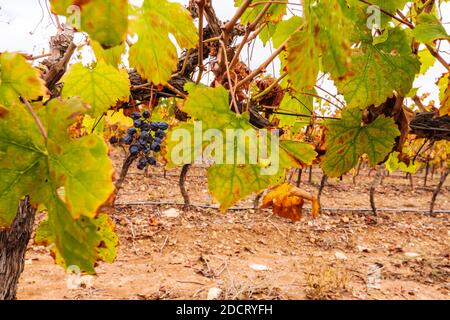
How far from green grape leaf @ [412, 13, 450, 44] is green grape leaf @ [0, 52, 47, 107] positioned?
89 cm

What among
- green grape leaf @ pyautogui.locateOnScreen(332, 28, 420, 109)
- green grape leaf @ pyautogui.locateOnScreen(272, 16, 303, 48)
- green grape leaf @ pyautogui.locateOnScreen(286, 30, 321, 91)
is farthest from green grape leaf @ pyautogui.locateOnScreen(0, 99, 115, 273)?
green grape leaf @ pyautogui.locateOnScreen(272, 16, 303, 48)

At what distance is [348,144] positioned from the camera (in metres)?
1.37

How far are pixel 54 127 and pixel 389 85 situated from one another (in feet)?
2.78

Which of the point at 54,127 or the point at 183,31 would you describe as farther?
the point at 183,31

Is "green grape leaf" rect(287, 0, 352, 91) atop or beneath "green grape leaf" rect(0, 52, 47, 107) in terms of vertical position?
atop

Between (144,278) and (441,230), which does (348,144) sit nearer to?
(144,278)

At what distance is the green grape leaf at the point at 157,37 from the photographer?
0.80 metres

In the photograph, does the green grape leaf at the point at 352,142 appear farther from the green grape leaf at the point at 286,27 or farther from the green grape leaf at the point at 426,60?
the green grape leaf at the point at 426,60

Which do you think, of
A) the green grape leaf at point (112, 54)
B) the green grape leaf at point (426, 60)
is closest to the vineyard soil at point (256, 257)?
the green grape leaf at point (426, 60)

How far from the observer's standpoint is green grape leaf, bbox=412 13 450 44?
98 cm

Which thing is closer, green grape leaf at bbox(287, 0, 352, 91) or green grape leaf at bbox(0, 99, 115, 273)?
green grape leaf at bbox(0, 99, 115, 273)

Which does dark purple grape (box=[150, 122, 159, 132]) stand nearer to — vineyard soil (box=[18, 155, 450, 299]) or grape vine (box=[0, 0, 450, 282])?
grape vine (box=[0, 0, 450, 282])

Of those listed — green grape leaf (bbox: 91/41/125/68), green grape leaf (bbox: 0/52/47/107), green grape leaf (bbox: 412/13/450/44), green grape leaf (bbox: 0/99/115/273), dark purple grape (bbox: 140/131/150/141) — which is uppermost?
green grape leaf (bbox: 412/13/450/44)
